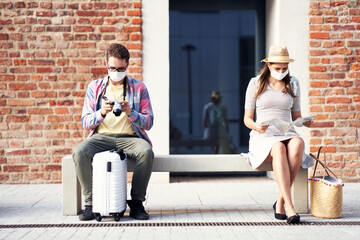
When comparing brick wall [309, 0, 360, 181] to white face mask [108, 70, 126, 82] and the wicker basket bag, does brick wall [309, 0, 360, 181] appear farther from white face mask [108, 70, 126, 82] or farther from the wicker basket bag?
white face mask [108, 70, 126, 82]

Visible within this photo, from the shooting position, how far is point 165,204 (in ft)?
14.9

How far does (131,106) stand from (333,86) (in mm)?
3131

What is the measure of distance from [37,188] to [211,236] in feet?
9.92

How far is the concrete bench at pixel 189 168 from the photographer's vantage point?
157 inches

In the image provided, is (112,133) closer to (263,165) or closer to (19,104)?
(263,165)

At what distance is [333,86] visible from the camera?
592 centimetres

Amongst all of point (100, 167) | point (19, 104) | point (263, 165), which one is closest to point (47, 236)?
point (100, 167)

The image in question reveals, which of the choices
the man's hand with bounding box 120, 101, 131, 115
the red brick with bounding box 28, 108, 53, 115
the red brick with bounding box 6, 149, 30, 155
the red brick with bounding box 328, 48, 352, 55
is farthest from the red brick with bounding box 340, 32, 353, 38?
the red brick with bounding box 6, 149, 30, 155

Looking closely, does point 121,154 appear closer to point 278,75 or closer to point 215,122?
point 278,75

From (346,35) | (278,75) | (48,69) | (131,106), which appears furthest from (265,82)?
(48,69)

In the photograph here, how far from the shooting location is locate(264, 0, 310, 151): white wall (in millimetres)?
5922

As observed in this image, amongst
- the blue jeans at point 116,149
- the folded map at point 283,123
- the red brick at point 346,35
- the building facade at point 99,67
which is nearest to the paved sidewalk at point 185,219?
the blue jeans at point 116,149

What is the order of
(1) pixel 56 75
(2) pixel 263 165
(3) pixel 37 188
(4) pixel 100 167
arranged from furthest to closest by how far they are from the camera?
(1) pixel 56 75 < (3) pixel 37 188 < (2) pixel 263 165 < (4) pixel 100 167

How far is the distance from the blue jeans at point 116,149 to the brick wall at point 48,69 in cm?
205
